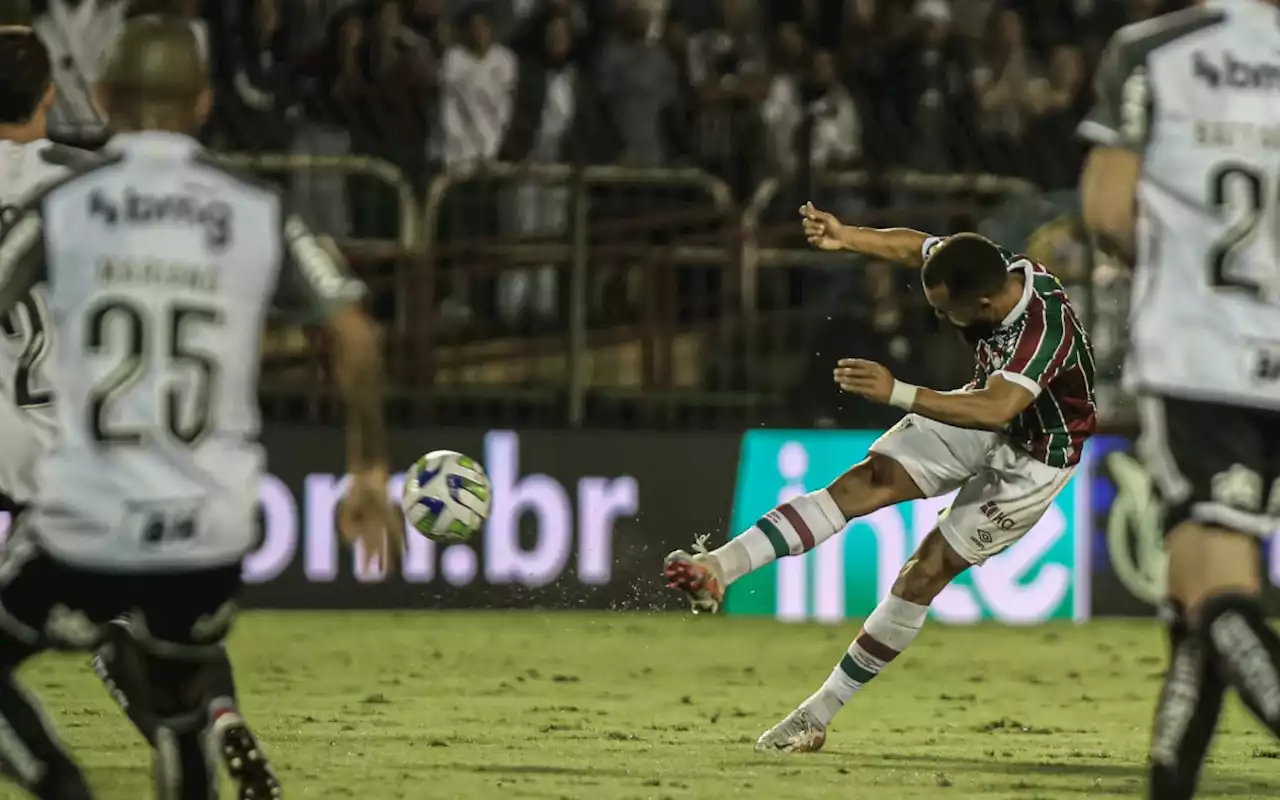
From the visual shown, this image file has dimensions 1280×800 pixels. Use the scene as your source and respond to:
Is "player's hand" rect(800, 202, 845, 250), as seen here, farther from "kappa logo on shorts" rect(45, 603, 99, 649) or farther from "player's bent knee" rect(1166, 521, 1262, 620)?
"kappa logo on shorts" rect(45, 603, 99, 649)

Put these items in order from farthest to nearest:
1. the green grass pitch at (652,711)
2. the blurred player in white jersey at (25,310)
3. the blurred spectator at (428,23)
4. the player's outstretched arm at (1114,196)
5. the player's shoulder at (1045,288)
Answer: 1. the blurred spectator at (428,23)
2. the player's shoulder at (1045,288)
3. the green grass pitch at (652,711)
4. the blurred player in white jersey at (25,310)
5. the player's outstretched arm at (1114,196)

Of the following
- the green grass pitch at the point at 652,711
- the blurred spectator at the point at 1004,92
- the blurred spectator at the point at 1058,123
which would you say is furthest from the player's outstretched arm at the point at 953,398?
the blurred spectator at the point at 1004,92

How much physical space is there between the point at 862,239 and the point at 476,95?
22.6 feet

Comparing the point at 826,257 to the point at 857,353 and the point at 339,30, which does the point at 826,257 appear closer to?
the point at 857,353

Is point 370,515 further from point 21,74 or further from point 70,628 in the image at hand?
point 21,74

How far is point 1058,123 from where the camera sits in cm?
1633

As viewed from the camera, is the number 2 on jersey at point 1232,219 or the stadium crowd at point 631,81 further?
the stadium crowd at point 631,81

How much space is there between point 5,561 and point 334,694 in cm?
513

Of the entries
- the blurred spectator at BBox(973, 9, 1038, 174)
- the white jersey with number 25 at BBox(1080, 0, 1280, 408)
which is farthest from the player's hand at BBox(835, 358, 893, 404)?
the blurred spectator at BBox(973, 9, 1038, 174)

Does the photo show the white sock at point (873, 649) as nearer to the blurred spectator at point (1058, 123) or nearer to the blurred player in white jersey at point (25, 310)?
the blurred player in white jersey at point (25, 310)

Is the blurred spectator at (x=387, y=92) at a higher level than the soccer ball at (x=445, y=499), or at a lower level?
higher

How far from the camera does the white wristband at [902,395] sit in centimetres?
805

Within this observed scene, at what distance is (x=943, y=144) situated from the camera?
1645 cm

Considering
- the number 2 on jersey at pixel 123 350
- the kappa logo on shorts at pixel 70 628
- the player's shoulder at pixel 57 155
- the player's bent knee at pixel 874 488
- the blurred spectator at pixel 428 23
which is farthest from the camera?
the blurred spectator at pixel 428 23
